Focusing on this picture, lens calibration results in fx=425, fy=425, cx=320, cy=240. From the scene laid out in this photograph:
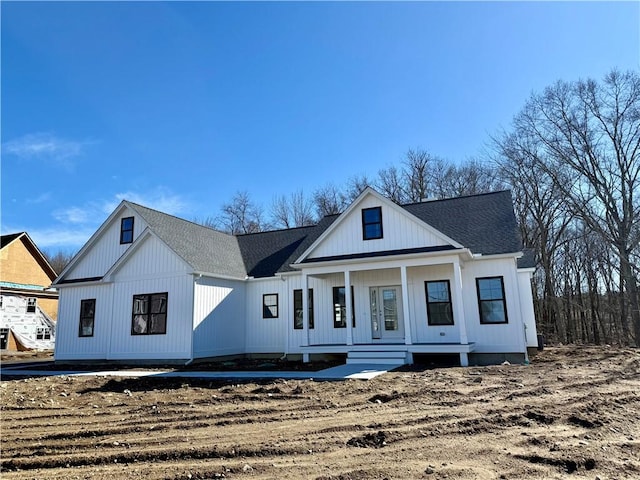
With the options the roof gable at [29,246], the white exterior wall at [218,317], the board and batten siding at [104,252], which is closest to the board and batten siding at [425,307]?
the white exterior wall at [218,317]

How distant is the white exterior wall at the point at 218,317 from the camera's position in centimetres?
1509

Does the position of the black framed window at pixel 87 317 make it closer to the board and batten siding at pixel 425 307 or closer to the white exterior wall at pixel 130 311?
the white exterior wall at pixel 130 311

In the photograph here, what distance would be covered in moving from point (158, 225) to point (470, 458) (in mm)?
15359

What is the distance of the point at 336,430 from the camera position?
5344 mm

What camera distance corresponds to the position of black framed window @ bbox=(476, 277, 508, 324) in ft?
43.8

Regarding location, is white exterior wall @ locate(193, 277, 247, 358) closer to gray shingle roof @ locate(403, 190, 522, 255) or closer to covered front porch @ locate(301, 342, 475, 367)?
covered front porch @ locate(301, 342, 475, 367)

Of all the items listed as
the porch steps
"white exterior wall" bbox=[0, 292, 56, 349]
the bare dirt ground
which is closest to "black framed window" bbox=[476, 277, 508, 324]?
the porch steps

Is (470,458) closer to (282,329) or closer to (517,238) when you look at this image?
(517,238)

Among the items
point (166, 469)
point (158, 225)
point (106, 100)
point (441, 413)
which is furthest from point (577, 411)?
point (158, 225)

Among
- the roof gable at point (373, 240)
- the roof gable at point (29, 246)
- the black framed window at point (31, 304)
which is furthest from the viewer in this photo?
the roof gable at point (29, 246)

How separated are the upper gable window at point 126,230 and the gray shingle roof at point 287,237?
0.78 meters

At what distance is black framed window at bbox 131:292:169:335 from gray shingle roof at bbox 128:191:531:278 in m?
1.99

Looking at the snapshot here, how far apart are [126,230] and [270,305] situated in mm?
6842

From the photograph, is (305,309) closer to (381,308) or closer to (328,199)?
(381,308)
